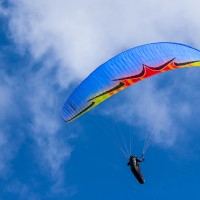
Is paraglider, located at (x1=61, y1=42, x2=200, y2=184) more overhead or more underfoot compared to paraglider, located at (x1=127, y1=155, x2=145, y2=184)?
more overhead

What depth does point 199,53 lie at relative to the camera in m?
47.3

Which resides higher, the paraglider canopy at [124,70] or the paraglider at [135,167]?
the paraglider canopy at [124,70]

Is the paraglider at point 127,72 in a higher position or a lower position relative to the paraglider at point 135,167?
higher

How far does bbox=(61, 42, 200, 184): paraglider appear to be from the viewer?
1818 inches

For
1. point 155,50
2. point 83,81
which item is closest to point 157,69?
point 155,50

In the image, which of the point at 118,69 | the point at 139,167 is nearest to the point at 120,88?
the point at 118,69

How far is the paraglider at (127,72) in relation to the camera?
152 feet

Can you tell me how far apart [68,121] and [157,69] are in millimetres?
6026

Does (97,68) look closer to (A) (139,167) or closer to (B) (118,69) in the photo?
(B) (118,69)

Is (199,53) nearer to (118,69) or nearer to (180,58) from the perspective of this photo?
(180,58)

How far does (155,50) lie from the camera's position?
46750 millimetres

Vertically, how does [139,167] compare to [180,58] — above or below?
below

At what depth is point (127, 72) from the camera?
153 feet

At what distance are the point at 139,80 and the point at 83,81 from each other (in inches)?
130
